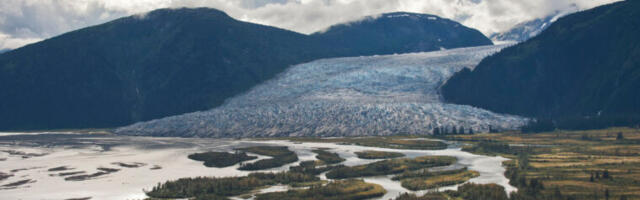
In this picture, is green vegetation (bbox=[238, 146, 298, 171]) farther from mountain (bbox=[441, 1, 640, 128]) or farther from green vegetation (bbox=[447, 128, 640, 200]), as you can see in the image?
mountain (bbox=[441, 1, 640, 128])

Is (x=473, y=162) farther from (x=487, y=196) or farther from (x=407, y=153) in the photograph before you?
(x=487, y=196)

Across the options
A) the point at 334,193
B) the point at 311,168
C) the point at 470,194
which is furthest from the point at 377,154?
the point at 470,194

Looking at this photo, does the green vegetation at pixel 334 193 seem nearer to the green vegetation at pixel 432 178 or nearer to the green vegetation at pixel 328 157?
the green vegetation at pixel 432 178

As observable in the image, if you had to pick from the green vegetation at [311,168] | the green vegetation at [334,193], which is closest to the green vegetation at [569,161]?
the green vegetation at [334,193]

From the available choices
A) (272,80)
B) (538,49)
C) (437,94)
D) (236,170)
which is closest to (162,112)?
(272,80)

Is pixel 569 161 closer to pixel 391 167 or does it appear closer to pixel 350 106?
pixel 391 167

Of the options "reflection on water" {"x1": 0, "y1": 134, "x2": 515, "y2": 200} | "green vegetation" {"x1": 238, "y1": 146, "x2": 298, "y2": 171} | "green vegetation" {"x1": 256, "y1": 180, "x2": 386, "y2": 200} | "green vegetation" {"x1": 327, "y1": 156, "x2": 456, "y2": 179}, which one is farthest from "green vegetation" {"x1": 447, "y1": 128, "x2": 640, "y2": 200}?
"green vegetation" {"x1": 238, "y1": 146, "x2": 298, "y2": 171}
